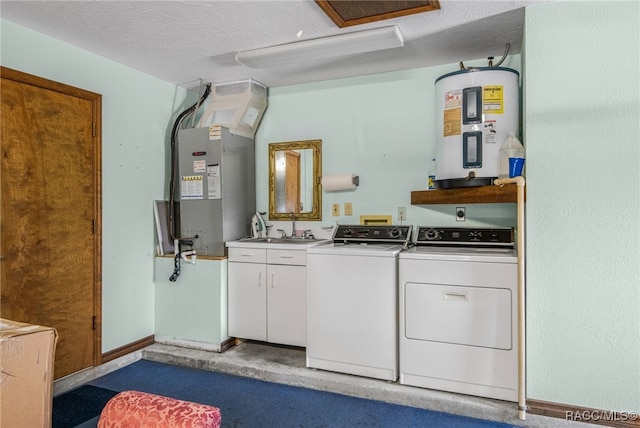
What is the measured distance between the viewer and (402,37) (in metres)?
2.89

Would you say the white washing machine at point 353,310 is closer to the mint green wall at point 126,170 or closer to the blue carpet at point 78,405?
the blue carpet at point 78,405

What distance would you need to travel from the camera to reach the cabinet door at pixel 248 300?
3578 mm

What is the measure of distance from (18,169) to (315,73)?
2392 millimetres

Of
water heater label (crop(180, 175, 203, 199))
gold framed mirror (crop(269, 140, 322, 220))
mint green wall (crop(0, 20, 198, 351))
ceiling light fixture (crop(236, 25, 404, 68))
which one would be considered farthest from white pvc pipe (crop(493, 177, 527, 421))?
mint green wall (crop(0, 20, 198, 351))

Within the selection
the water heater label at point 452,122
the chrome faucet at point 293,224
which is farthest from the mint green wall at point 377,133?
the water heater label at point 452,122

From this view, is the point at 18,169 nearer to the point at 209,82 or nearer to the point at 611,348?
the point at 209,82

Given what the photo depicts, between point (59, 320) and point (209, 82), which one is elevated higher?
point (209, 82)

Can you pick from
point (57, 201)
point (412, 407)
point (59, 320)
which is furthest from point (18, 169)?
point (412, 407)

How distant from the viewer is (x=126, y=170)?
3.52 metres

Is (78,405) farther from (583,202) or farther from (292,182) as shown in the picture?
(583,202)

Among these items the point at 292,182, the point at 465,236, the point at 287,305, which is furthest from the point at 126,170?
the point at 465,236

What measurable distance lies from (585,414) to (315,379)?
171 centimetres

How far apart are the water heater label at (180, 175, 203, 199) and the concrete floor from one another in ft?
4.55

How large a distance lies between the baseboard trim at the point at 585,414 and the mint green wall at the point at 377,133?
1342 mm
